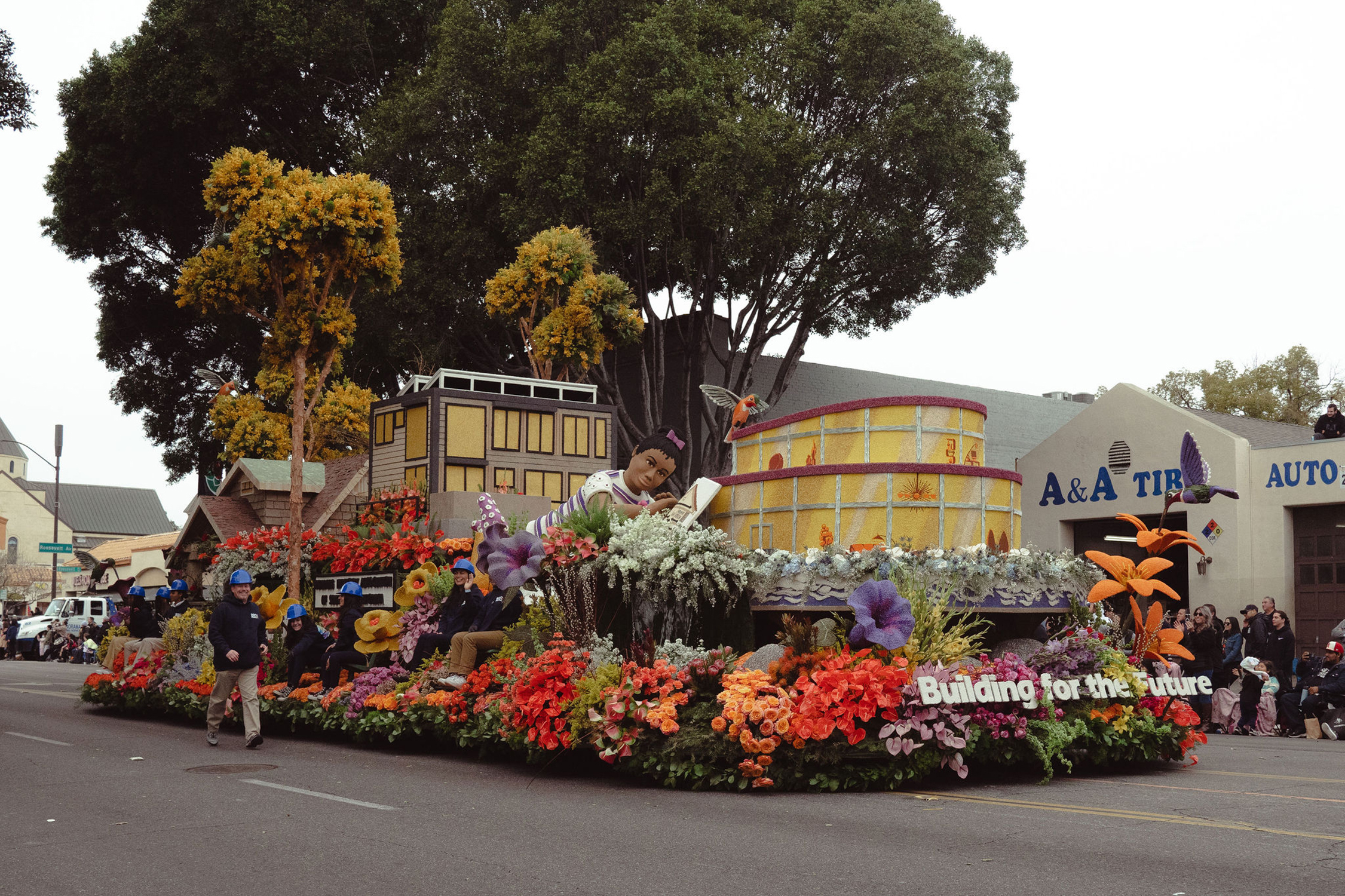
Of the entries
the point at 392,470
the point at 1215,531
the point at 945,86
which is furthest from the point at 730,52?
the point at 1215,531

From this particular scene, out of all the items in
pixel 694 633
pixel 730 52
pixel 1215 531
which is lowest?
pixel 694 633

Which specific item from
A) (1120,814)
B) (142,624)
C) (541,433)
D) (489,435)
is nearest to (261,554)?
(142,624)

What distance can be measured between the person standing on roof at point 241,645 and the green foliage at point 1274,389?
1538 inches

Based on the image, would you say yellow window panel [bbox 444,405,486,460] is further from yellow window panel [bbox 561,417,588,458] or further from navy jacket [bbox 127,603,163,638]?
navy jacket [bbox 127,603,163,638]

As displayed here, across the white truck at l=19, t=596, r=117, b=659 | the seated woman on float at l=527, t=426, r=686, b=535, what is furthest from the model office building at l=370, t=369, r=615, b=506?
the white truck at l=19, t=596, r=117, b=659

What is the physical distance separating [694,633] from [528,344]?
1581cm

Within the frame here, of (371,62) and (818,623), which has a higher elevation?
(371,62)

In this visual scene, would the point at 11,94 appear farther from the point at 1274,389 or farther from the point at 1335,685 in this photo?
the point at 1274,389

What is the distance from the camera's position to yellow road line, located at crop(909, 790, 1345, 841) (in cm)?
804

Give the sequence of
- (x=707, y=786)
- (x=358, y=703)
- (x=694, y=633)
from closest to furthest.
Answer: (x=707, y=786) → (x=694, y=633) → (x=358, y=703)

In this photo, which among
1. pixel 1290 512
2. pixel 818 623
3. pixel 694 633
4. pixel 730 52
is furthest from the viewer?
pixel 730 52

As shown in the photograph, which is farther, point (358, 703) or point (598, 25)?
point (598, 25)

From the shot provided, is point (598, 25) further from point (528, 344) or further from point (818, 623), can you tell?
point (818, 623)

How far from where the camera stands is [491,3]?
3053cm
